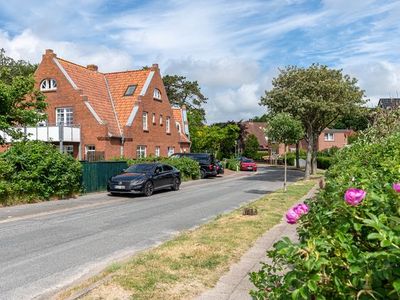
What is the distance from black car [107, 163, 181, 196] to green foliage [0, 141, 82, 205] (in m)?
2.12

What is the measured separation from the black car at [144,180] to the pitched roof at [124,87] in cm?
1458

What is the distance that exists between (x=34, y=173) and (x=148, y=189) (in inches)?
221

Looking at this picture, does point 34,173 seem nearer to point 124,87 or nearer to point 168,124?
point 124,87

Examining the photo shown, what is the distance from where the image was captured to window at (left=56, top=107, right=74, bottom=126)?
35.4 m

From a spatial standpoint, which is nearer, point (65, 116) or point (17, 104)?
point (17, 104)

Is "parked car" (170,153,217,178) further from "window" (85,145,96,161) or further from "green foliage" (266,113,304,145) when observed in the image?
"green foliage" (266,113,304,145)

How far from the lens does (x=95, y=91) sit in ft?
124

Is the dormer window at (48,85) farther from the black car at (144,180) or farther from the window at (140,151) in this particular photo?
the black car at (144,180)

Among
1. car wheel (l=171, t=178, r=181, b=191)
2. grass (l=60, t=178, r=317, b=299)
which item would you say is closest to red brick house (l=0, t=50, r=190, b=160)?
car wheel (l=171, t=178, r=181, b=191)

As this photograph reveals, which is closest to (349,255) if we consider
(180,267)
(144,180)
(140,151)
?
(180,267)

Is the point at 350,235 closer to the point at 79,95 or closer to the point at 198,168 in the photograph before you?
the point at 198,168

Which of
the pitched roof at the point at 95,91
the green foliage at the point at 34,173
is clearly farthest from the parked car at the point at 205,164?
the green foliage at the point at 34,173

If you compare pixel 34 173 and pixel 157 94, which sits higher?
pixel 157 94

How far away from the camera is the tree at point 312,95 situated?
31719 mm
